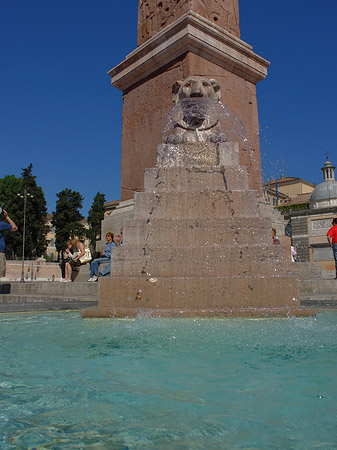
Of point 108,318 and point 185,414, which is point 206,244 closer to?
point 108,318

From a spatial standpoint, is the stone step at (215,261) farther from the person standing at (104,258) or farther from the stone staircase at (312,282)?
the person standing at (104,258)

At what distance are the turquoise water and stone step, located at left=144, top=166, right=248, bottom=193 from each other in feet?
8.70

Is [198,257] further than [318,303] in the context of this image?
No

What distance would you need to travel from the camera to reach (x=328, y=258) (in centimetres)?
3428

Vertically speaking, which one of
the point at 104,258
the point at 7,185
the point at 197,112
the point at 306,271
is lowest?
the point at 306,271

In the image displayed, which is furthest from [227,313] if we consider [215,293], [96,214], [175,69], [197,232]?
[96,214]

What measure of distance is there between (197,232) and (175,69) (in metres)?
5.81

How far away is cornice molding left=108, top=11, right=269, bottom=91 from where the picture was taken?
898cm

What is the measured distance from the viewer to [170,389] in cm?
188

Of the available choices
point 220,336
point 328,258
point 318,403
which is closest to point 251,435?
point 318,403

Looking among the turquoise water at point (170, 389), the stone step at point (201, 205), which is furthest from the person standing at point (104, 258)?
the turquoise water at point (170, 389)

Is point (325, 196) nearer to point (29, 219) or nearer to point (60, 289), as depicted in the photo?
point (29, 219)

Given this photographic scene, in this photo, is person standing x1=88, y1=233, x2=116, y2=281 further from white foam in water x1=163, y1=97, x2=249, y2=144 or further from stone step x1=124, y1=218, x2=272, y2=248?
stone step x1=124, y1=218, x2=272, y2=248

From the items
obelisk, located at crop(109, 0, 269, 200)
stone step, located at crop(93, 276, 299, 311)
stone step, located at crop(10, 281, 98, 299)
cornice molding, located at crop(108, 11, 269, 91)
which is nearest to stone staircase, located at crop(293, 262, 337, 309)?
stone step, located at crop(93, 276, 299, 311)
